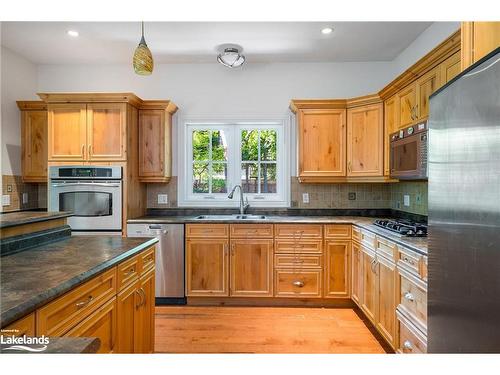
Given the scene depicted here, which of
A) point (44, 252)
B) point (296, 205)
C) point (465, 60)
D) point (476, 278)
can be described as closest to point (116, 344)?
point (44, 252)

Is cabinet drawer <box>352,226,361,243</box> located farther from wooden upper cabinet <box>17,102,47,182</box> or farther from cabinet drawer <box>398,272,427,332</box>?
wooden upper cabinet <box>17,102,47,182</box>

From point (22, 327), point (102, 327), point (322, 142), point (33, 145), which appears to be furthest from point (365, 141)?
point (33, 145)

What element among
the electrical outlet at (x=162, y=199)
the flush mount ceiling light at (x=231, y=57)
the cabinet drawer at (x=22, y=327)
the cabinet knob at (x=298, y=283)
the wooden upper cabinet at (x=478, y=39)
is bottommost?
the cabinet knob at (x=298, y=283)

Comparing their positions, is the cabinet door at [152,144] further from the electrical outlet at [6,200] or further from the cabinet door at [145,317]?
the cabinet door at [145,317]

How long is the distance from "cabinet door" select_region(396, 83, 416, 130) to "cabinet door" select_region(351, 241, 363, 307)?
4.04ft

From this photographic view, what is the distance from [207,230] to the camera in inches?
126

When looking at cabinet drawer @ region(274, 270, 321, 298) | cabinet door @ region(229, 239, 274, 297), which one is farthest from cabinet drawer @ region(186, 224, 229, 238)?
cabinet drawer @ region(274, 270, 321, 298)

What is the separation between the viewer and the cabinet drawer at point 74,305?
1007 mm

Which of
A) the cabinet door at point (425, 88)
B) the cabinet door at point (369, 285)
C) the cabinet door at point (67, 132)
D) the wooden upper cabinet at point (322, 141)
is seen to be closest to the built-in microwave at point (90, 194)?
the cabinet door at point (67, 132)

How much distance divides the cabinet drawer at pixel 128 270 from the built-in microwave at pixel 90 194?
162 centimetres

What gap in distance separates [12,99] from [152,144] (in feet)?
5.63

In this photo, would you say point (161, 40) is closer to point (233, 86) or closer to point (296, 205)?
point (233, 86)

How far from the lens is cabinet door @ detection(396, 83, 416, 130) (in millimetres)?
2510
